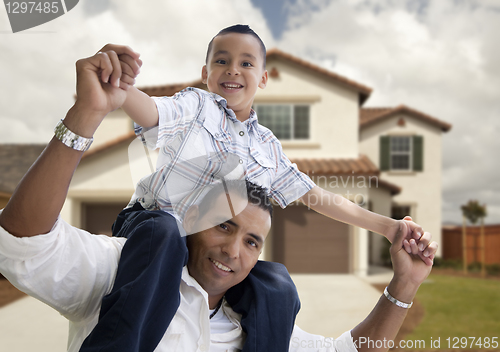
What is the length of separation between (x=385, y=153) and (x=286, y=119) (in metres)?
4.18

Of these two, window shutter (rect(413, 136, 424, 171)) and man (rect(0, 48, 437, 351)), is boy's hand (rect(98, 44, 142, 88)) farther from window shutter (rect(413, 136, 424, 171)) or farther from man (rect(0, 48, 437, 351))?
window shutter (rect(413, 136, 424, 171))

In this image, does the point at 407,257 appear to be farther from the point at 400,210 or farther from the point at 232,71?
the point at 400,210

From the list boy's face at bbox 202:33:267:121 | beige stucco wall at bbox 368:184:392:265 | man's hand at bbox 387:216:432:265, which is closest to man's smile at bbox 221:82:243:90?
boy's face at bbox 202:33:267:121

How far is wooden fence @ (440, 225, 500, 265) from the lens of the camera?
1199cm

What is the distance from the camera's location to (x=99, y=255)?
2.99 ft

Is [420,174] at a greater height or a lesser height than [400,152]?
lesser

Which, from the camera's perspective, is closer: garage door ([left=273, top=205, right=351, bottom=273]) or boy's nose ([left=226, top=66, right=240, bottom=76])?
boy's nose ([left=226, top=66, right=240, bottom=76])

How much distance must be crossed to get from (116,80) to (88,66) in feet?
0.16

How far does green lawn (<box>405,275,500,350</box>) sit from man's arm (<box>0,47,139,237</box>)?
4.82m

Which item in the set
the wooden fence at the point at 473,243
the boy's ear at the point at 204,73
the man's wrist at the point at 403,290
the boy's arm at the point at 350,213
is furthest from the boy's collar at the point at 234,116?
the wooden fence at the point at 473,243

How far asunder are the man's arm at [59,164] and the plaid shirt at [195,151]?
10.3 inches

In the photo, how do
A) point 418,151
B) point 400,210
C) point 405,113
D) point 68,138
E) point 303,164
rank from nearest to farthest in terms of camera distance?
point 68,138 < point 303,164 < point 418,151 < point 405,113 < point 400,210
